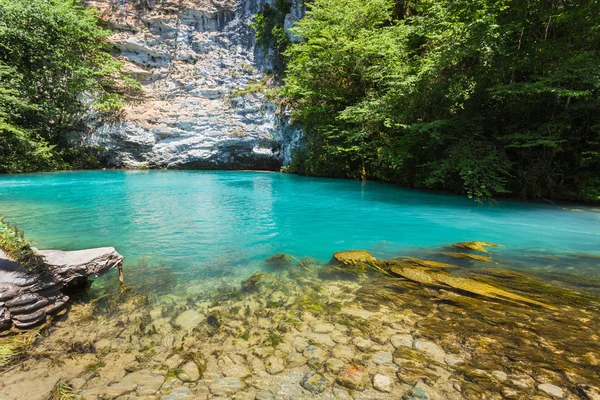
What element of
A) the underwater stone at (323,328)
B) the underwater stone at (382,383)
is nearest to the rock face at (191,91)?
the underwater stone at (323,328)

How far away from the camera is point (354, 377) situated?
2.41 m

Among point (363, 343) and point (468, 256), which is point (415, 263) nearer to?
point (468, 256)

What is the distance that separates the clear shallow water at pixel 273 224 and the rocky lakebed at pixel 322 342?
1453mm

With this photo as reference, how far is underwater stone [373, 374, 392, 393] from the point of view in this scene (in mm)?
2271

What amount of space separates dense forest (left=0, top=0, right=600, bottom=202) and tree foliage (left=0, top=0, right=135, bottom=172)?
0.33 ft

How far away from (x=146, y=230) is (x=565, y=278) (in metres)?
7.97

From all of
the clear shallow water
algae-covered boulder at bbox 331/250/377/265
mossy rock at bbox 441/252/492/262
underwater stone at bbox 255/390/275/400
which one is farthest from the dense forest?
underwater stone at bbox 255/390/275/400

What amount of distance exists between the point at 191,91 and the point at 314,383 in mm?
30657

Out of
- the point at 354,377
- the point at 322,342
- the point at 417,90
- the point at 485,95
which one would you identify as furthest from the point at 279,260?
the point at 485,95

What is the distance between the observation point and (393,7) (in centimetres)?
1873

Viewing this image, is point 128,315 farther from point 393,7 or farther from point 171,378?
point 393,7

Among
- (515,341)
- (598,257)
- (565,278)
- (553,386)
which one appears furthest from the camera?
(598,257)

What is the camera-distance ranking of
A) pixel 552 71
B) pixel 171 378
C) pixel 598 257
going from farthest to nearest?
1. pixel 552 71
2. pixel 598 257
3. pixel 171 378

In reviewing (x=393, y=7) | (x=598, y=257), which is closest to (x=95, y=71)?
(x=393, y=7)
